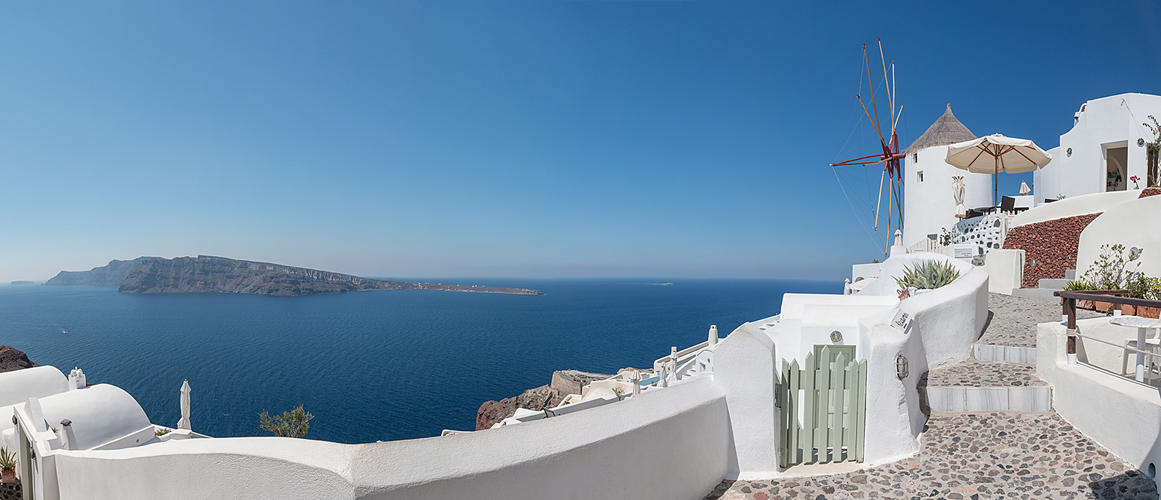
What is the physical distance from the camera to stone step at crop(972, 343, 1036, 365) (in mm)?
6855

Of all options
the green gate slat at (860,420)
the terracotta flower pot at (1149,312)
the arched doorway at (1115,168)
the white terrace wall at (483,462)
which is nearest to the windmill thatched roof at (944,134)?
the arched doorway at (1115,168)

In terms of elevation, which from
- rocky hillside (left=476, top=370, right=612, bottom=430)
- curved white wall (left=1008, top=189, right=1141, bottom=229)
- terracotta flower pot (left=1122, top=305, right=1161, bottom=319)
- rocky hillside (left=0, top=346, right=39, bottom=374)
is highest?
curved white wall (left=1008, top=189, right=1141, bottom=229)

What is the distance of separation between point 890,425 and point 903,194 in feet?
83.8

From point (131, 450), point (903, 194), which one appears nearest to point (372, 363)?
point (903, 194)

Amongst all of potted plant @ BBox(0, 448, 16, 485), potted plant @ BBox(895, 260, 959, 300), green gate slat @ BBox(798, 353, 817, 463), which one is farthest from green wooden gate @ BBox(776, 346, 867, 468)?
potted plant @ BBox(0, 448, 16, 485)

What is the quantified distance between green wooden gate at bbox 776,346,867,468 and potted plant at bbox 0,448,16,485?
434 inches

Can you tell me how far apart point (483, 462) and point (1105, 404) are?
5791mm

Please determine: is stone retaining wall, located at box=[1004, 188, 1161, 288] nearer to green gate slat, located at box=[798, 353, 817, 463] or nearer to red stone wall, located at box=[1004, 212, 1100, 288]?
red stone wall, located at box=[1004, 212, 1100, 288]

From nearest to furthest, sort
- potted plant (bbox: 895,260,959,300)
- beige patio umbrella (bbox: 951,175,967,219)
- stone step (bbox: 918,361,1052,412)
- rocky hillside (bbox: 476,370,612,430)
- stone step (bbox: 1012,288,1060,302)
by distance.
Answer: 1. stone step (bbox: 918,361,1052,412)
2. potted plant (bbox: 895,260,959,300)
3. stone step (bbox: 1012,288,1060,302)
4. beige patio umbrella (bbox: 951,175,967,219)
5. rocky hillside (bbox: 476,370,612,430)

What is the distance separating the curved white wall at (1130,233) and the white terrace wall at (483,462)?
1140 cm

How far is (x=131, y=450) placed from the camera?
13.6ft

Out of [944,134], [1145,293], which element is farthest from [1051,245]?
[944,134]

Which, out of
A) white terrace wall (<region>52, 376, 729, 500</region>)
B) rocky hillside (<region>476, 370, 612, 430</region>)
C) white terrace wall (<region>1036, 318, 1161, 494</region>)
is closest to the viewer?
white terrace wall (<region>52, 376, 729, 500</region>)

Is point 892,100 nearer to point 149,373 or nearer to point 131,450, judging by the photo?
point 131,450
